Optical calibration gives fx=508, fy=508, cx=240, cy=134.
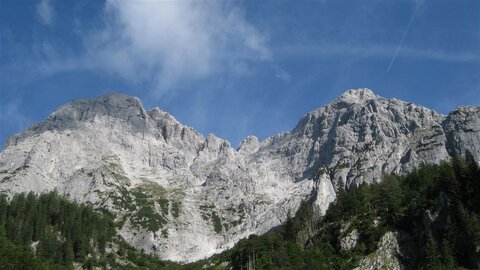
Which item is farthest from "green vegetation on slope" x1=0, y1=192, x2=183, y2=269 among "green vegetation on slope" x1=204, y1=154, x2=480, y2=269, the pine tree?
the pine tree

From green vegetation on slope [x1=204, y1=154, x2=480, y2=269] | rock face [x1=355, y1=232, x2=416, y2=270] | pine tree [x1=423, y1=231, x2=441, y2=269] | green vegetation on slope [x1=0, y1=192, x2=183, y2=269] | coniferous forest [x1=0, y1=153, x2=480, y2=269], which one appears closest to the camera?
pine tree [x1=423, y1=231, x2=441, y2=269]

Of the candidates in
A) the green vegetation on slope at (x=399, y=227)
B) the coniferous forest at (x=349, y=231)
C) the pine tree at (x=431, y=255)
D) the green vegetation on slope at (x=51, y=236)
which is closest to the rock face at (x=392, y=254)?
the coniferous forest at (x=349, y=231)

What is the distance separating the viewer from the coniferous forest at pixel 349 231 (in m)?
120

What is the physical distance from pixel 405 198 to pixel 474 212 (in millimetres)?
25501

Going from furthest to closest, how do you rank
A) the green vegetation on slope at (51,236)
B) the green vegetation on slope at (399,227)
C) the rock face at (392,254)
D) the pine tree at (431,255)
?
1. the green vegetation on slope at (51,236)
2. the rock face at (392,254)
3. the green vegetation on slope at (399,227)
4. the pine tree at (431,255)

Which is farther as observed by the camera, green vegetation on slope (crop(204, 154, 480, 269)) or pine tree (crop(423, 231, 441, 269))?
green vegetation on slope (crop(204, 154, 480, 269))

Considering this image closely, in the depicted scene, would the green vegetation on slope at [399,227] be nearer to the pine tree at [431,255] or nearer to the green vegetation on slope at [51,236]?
the pine tree at [431,255]

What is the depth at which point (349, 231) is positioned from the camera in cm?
14575

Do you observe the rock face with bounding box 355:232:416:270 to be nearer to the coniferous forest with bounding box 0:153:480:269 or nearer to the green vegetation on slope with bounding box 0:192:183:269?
the coniferous forest with bounding box 0:153:480:269

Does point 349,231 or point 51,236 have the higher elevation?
point 51,236

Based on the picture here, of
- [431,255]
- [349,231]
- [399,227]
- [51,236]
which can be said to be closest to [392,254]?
[399,227]

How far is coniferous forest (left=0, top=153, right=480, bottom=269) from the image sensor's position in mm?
120500

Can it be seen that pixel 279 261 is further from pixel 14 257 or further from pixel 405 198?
pixel 14 257

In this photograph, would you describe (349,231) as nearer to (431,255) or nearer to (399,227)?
(399,227)
